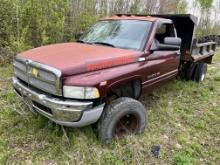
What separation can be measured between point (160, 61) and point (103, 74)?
5.28 ft

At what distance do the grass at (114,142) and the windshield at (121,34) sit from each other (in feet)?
4.73

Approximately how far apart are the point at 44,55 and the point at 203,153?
280cm

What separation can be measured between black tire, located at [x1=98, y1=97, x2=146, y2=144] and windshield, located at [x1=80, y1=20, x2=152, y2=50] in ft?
3.43

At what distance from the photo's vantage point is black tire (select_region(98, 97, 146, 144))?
135 inches

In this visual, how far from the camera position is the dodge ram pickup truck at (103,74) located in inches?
121

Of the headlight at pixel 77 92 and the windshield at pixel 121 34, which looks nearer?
the headlight at pixel 77 92

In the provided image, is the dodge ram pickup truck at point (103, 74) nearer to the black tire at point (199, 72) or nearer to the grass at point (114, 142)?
the grass at point (114, 142)

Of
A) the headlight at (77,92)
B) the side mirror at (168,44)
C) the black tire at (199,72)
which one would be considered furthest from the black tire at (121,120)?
the black tire at (199,72)

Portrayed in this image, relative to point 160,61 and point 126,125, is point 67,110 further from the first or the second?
point 160,61

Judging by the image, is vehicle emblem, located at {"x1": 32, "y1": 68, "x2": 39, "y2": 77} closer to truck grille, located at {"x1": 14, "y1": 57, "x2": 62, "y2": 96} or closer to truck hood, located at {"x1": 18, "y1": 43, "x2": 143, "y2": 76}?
truck grille, located at {"x1": 14, "y1": 57, "x2": 62, "y2": 96}

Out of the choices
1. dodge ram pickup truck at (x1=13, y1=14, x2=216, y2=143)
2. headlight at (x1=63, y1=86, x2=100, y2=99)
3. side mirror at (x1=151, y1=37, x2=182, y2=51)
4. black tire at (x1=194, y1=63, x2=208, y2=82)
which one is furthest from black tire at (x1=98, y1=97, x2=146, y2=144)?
black tire at (x1=194, y1=63, x2=208, y2=82)

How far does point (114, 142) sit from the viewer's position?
362 cm

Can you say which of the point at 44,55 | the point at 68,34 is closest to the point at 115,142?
the point at 44,55

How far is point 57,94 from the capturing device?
121 inches
